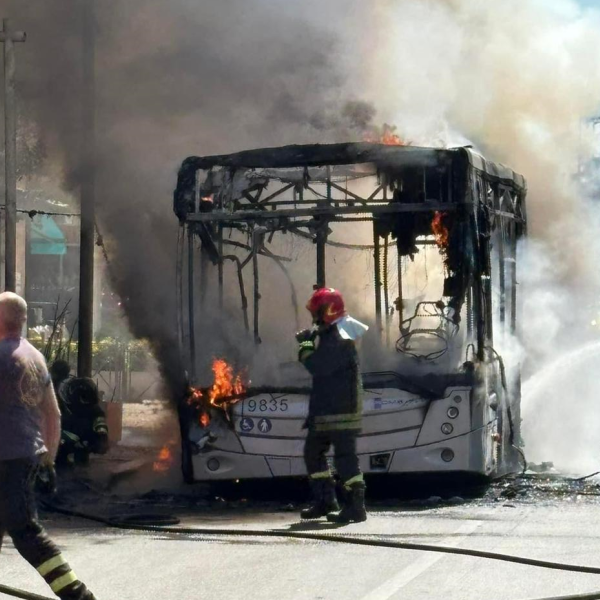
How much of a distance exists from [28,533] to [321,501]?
383 centimetres

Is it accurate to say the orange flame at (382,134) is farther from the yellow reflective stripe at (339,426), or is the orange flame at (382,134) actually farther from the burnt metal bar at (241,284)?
the yellow reflective stripe at (339,426)

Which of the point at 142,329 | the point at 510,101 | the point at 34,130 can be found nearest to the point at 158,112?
the point at 34,130

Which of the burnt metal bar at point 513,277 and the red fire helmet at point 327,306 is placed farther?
the burnt metal bar at point 513,277

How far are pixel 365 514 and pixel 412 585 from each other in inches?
103

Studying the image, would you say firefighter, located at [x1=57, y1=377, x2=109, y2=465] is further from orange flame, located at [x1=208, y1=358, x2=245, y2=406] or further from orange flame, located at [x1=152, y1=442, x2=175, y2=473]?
orange flame, located at [x1=208, y1=358, x2=245, y2=406]

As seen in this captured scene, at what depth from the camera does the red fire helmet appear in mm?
9711

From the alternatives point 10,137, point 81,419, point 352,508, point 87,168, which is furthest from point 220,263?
point 87,168

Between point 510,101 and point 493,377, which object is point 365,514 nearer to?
point 493,377

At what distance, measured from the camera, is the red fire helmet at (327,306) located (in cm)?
971

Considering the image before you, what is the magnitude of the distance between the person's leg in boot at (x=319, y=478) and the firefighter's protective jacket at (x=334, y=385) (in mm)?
114

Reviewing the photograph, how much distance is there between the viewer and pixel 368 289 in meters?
11.4

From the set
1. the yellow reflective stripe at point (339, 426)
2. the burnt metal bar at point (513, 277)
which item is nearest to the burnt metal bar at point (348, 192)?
the burnt metal bar at point (513, 277)

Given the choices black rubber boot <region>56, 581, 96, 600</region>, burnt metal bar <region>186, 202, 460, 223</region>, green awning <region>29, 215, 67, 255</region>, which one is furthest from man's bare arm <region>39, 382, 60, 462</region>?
green awning <region>29, 215, 67, 255</region>

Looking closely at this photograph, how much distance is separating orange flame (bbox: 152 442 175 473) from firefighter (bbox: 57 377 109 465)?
1.86 feet
